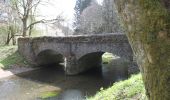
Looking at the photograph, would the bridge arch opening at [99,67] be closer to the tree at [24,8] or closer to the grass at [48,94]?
the grass at [48,94]

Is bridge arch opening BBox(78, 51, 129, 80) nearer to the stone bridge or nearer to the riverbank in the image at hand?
the stone bridge

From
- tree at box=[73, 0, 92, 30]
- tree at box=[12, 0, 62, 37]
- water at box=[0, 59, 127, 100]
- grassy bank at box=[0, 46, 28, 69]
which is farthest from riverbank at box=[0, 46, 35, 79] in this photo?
tree at box=[73, 0, 92, 30]

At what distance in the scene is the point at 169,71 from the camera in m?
2.35

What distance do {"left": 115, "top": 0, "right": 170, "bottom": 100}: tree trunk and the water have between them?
45.9 ft

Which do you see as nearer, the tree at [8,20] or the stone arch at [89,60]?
the stone arch at [89,60]

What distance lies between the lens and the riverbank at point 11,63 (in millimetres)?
26641

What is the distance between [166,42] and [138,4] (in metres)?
0.35

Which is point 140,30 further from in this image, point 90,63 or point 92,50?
point 90,63

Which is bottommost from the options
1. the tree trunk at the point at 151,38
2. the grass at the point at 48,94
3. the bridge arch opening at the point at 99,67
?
the grass at the point at 48,94

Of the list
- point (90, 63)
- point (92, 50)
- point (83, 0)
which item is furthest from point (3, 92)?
point (83, 0)

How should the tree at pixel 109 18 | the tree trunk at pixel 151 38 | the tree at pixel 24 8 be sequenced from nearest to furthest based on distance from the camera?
the tree trunk at pixel 151 38
the tree at pixel 24 8
the tree at pixel 109 18

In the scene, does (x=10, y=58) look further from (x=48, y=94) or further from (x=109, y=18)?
(x=109, y=18)

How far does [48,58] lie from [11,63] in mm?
3895

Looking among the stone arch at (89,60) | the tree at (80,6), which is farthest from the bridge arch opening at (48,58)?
the tree at (80,6)
